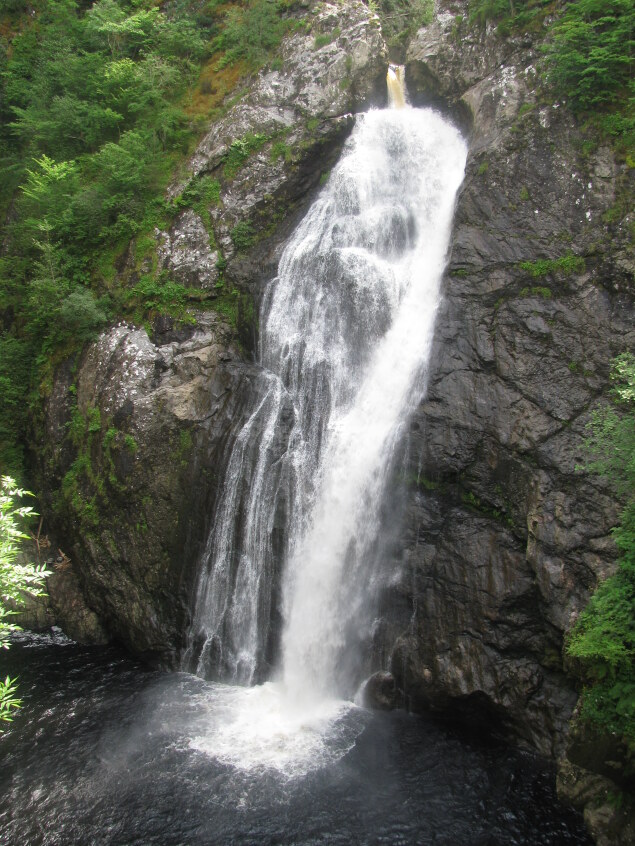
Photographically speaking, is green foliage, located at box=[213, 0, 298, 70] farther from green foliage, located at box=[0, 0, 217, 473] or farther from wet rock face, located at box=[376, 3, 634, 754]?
wet rock face, located at box=[376, 3, 634, 754]

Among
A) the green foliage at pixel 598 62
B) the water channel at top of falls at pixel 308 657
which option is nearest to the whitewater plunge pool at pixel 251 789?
the water channel at top of falls at pixel 308 657

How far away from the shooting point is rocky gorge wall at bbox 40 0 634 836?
11.1 meters

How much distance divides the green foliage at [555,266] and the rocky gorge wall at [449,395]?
5cm

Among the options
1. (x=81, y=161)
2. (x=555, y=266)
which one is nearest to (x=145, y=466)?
(x=555, y=266)

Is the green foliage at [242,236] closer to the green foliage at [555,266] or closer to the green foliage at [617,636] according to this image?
the green foliage at [555,266]

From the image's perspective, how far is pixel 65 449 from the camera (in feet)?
53.7

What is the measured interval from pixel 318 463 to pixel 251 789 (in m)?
6.92

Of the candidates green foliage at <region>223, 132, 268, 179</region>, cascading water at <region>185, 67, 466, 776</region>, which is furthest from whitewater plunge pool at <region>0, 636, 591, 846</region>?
green foliage at <region>223, 132, 268, 179</region>

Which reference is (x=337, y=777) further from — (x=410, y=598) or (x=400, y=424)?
(x=400, y=424)

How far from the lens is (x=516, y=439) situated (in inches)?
463

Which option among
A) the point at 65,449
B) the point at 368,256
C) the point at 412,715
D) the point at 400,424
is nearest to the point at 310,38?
the point at 368,256

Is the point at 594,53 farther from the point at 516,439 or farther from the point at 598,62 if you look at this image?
the point at 516,439

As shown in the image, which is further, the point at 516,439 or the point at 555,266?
the point at 555,266

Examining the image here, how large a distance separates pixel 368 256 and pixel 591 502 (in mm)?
8925
